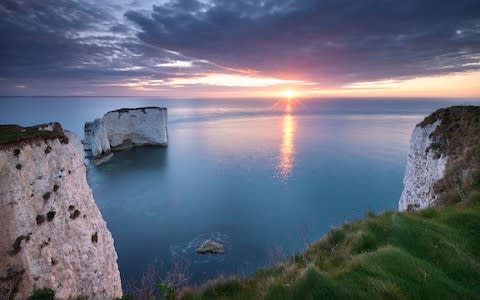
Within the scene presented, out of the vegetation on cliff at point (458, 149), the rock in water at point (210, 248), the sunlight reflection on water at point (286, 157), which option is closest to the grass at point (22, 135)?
the rock in water at point (210, 248)

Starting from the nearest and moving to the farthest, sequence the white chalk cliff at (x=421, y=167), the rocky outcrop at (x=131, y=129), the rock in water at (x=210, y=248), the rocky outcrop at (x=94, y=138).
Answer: the white chalk cliff at (x=421, y=167) → the rock in water at (x=210, y=248) → the rocky outcrop at (x=94, y=138) → the rocky outcrop at (x=131, y=129)

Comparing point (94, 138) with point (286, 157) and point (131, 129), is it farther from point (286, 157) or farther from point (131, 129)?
point (286, 157)

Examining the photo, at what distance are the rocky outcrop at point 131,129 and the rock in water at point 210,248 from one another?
40.8m

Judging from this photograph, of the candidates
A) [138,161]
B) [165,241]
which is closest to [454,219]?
[165,241]

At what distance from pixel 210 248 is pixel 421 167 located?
1901cm

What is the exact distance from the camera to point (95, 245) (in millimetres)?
13562

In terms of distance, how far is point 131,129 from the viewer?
63031 mm

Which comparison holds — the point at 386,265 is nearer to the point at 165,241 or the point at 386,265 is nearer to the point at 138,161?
the point at 165,241

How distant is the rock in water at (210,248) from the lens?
2391cm

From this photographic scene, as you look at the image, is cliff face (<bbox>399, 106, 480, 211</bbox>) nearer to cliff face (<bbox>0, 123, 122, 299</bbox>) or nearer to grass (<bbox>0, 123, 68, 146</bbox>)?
cliff face (<bbox>0, 123, 122, 299</bbox>)

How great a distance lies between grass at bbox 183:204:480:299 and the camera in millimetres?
5160

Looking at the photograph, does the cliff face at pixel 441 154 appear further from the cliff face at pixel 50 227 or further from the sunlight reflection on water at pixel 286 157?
the sunlight reflection on water at pixel 286 157

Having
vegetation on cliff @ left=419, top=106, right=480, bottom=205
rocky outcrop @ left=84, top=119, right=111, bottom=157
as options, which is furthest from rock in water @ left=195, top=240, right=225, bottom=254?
rocky outcrop @ left=84, top=119, right=111, bottom=157

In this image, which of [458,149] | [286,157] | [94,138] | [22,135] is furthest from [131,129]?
[458,149]
